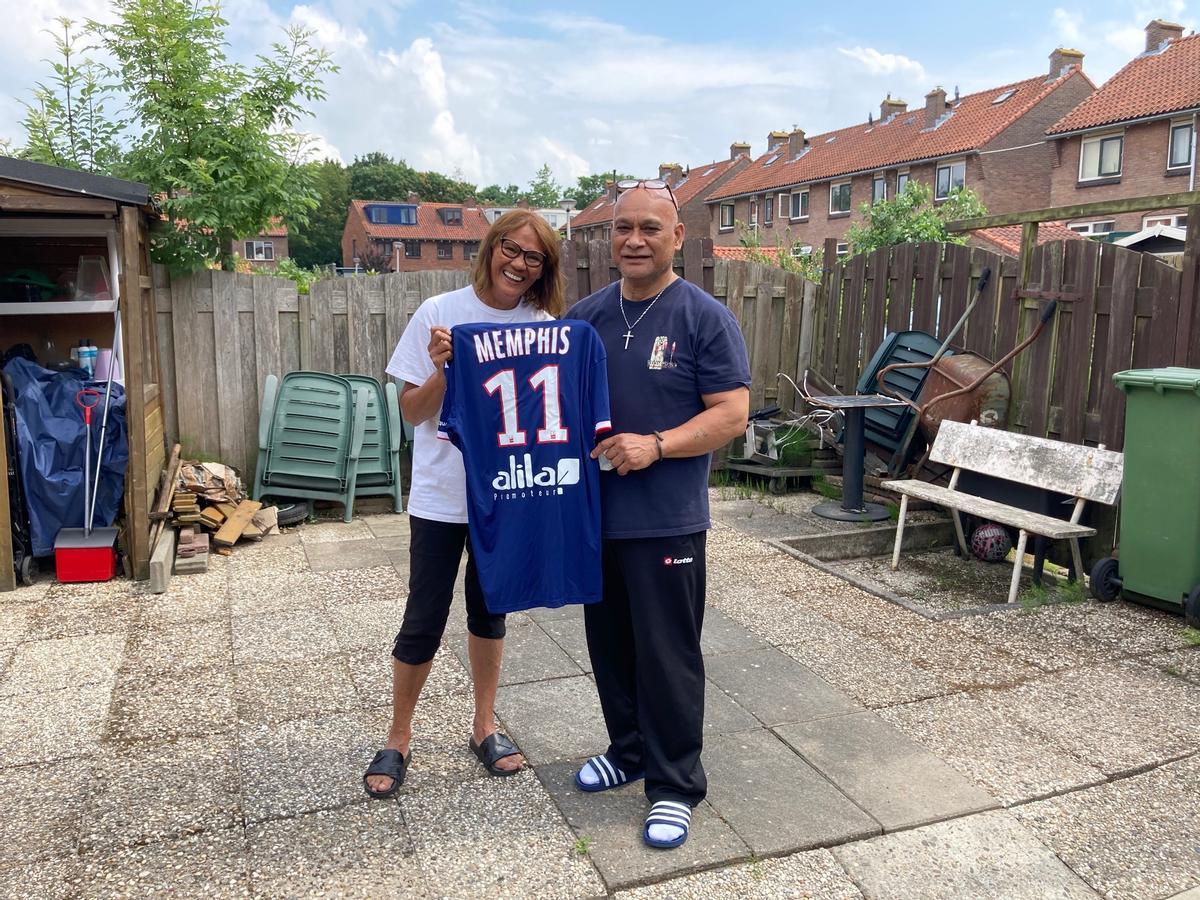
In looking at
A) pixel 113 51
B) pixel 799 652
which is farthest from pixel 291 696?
pixel 113 51

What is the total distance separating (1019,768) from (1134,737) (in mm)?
611

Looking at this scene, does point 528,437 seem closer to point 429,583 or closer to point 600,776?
point 429,583

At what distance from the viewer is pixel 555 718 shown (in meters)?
3.71

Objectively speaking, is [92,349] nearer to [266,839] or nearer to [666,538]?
[266,839]

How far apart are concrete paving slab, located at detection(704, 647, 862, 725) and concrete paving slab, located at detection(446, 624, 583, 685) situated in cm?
67

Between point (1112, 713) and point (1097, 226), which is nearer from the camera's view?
point (1112, 713)

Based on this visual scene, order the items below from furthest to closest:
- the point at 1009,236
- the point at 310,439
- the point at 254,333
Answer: the point at 1009,236, the point at 254,333, the point at 310,439

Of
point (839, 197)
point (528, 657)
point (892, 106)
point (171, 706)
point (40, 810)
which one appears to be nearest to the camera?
point (40, 810)

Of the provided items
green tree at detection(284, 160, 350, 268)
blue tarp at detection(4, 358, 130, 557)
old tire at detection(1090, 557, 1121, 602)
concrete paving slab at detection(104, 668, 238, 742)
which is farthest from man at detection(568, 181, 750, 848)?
green tree at detection(284, 160, 350, 268)

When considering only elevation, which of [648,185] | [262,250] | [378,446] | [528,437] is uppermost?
[262,250]

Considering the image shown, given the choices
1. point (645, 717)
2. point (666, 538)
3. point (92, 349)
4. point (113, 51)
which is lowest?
point (645, 717)

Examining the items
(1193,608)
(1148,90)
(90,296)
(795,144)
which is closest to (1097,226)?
(1148,90)

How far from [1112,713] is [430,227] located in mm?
72837

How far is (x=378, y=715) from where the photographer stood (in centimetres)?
373
